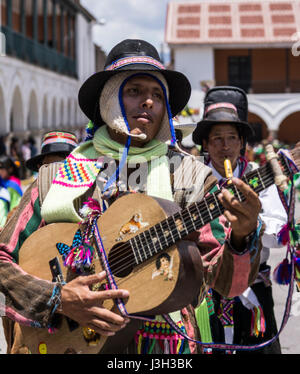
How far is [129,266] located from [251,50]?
29.8 m

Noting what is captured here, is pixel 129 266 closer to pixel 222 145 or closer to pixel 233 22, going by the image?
pixel 222 145

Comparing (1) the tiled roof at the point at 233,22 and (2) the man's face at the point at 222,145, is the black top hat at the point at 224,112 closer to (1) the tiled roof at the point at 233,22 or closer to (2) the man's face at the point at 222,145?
(2) the man's face at the point at 222,145

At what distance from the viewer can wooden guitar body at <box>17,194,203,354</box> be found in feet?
5.99

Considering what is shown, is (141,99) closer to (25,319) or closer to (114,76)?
(114,76)

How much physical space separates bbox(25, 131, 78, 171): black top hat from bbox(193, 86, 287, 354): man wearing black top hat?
1415 mm

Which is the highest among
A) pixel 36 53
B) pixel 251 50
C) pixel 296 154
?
pixel 251 50

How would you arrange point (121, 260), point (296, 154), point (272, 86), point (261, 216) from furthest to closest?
point (272, 86) < point (261, 216) < point (121, 260) < point (296, 154)

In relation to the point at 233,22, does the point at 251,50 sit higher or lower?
lower

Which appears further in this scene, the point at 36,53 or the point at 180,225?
the point at 36,53

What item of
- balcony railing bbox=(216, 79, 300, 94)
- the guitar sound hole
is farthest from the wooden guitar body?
balcony railing bbox=(216, 79, 300, 94)

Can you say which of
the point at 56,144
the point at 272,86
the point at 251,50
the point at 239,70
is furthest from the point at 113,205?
the point at 251,50

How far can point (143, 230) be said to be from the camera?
6.31 ft

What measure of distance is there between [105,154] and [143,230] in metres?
0.41

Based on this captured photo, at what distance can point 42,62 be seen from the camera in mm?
27797
